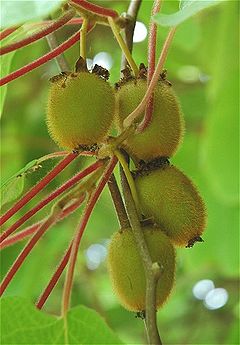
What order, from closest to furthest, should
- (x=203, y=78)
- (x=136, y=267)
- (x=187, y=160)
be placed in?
(x=136, y=267), (x=187, y=160), (x=203, y=78)

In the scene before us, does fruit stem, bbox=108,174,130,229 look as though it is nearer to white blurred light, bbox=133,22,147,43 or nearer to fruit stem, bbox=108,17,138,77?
fruit stem, bbox=108,17,138,77

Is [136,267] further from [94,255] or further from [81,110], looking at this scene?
[94,255]

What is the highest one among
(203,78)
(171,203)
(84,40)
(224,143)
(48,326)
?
(203,78)

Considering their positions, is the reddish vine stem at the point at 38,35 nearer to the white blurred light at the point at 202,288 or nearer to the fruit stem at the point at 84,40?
the fruit stem at the point at 84,40

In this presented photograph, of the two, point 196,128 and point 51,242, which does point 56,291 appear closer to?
point 51,242

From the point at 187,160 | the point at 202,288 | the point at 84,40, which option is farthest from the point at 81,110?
the point at 202,288

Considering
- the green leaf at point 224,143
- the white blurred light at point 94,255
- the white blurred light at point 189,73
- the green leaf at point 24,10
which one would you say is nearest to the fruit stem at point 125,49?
the green leaf at point 24,10
